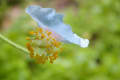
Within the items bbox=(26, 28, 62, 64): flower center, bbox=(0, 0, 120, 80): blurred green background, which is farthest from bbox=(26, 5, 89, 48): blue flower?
bbox=(0, 0, 120, 80): blurred green background

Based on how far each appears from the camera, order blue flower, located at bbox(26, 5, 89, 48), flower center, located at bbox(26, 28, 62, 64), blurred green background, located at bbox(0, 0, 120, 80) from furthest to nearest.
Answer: blurred green background, located at bbox(0, 0, 120, 80) < flower center, located at bbox(26, 28, 62, 64) < blue flower, located at bbox(26, 5, 89, 48)

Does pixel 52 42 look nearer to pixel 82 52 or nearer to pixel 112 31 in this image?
pixel 82 52

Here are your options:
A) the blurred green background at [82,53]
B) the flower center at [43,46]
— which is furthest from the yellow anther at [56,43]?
the blurred green background at [82,53]

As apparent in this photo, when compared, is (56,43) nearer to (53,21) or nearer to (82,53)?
(53,21)

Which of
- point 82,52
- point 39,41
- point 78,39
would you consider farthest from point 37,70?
point 78,39

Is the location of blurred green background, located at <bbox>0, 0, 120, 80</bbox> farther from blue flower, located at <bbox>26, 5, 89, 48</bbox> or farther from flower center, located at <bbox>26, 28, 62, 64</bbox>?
blue flower, located at <bbox>26, 5, 89, 48</bbox>

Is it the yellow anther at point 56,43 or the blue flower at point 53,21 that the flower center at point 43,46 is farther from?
the blue flower at point 53,21

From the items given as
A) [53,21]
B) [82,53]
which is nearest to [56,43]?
[53,21]
